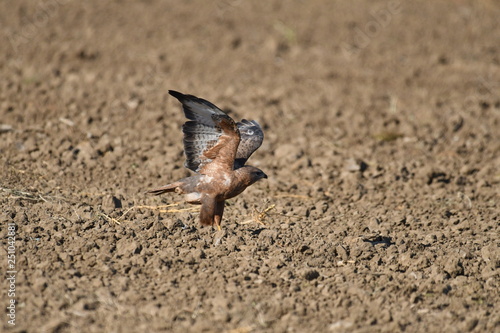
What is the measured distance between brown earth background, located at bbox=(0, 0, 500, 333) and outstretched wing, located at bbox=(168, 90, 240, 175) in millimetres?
598

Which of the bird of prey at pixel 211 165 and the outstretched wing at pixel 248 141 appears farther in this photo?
the outstretched wing at pixel 248 141

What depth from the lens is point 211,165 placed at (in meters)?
6.75

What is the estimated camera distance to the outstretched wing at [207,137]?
20.8 ft

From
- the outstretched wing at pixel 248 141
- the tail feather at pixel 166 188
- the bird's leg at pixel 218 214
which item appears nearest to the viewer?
the bird's leg at pixel 218 214

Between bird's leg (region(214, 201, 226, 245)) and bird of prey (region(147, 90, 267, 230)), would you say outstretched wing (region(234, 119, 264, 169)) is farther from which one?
bird's leg (region(214, 201, 226, 245))

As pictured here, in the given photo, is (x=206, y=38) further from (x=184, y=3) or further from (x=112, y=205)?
(x=112, y=205)

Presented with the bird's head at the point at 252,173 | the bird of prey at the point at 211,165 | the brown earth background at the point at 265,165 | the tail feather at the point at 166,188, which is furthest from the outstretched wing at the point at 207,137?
the brown earth background at the point at 265,165

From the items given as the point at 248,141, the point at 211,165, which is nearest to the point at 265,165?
the point at 248,141

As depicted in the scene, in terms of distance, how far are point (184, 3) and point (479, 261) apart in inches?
399

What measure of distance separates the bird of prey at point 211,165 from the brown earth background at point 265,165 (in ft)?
1.02

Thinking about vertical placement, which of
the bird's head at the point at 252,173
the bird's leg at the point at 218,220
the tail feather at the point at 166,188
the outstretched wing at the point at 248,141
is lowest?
the bird's leg at the point at 218,220

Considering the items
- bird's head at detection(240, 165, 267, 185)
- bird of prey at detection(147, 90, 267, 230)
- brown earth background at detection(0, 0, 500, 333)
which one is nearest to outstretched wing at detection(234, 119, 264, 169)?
bird of prey at detection(147, 90, 267, 230)

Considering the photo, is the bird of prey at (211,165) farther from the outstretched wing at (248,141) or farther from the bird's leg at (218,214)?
the outstretched wing at (248,141)

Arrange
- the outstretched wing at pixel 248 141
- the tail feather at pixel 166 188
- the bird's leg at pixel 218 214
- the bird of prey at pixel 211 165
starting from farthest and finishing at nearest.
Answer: the outstretched wing at pixel 248 141, the tail feather at pixel 166 188, the bird's leg at pixel 218 214, the bird of prey at pixel 211 165
